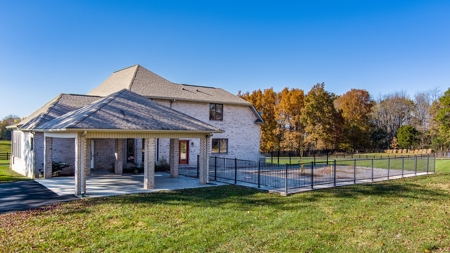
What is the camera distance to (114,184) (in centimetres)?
1384

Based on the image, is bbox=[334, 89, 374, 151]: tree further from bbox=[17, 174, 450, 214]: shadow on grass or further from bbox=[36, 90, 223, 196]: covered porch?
bbox=[36, 90, 223, 196]: covered porch

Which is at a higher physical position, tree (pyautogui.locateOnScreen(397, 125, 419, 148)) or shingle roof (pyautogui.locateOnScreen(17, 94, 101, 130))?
shingle roof (pyautogui.locateOnScreen(17, 94, 101, 130))

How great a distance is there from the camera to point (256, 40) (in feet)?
86.6

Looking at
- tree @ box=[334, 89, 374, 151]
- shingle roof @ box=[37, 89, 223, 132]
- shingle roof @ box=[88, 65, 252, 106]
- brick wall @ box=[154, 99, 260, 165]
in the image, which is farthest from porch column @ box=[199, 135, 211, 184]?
tree @ box=[334, 89, 374, 151]

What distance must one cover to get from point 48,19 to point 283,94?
116ft

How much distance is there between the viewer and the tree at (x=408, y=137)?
4838 centimetres

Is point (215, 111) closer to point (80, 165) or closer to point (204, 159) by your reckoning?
point (204, 159)

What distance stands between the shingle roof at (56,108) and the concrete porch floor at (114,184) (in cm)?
333

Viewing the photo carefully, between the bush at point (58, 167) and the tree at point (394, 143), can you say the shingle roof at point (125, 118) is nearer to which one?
the bush at point (58, 167)

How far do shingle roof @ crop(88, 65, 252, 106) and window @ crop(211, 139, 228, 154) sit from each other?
9.98ft

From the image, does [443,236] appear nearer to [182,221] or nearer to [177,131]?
[182,221]

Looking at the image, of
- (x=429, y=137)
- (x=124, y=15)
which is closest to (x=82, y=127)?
(x=124, y=15)

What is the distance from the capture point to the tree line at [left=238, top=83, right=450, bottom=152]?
42.2 metres

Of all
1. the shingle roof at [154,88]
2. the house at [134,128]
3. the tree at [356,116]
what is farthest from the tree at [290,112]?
the shingle roof at [154,88]
